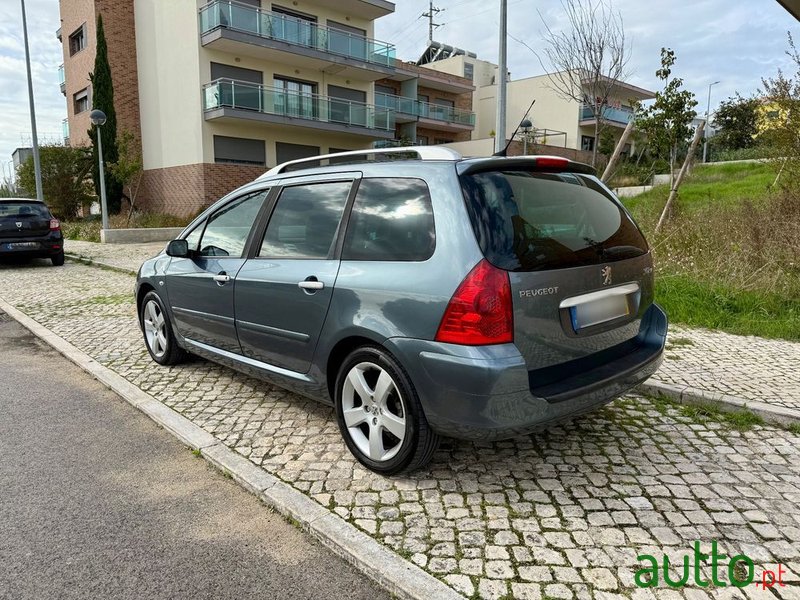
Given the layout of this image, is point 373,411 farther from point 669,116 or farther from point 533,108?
point 533,108

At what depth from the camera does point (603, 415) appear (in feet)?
13.6

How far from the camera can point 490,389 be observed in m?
2.68

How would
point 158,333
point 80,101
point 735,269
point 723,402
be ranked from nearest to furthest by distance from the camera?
1. point 723,402
2. point 158,333
3. point 735,269
4. point 80,101

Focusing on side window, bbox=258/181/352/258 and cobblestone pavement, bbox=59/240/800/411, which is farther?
cobblestone pavement, bbox=59/240/800/411

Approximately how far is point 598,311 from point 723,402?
1.75 metres

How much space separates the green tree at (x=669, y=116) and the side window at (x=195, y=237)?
881 centimetres

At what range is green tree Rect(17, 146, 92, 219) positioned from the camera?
1025 inches

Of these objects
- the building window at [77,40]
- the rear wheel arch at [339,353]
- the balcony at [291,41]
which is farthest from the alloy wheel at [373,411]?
the building window at [77,40]

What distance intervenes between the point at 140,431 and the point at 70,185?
26.8 metres

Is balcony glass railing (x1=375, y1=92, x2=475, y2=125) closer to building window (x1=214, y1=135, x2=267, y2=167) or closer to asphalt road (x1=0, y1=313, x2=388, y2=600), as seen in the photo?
building window (x1=214, y1=135, x2=267, y2=167)

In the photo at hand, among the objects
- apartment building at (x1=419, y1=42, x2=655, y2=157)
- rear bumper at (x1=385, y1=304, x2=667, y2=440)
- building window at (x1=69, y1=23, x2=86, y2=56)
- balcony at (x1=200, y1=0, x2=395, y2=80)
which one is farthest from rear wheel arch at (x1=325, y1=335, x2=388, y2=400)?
apartment building at (x1=419, y1=42, x2=655, y2=157)

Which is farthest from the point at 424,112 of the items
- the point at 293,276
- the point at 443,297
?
the point at 443,297

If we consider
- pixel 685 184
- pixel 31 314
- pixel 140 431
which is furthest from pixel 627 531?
pixel 685 184

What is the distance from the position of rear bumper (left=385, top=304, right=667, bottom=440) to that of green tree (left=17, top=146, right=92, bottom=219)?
2840 centimetres
